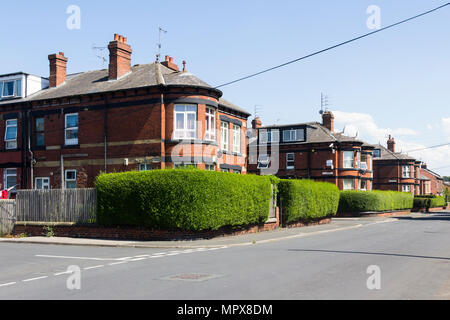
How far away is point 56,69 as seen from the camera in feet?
109

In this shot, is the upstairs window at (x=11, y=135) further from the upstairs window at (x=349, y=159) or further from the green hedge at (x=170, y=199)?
the upstairs window at (x=349, y=159)

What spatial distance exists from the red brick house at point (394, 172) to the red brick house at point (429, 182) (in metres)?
19.6

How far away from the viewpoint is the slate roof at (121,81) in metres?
27.6

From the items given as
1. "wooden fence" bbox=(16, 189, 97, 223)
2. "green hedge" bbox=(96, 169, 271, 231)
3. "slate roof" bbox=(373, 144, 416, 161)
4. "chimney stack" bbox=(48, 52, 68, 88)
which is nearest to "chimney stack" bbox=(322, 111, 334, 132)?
"slate roof" bbox=(373, 144, 416, 161)

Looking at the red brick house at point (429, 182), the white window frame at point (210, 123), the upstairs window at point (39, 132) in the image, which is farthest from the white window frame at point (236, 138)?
the red brick house at point (429, 182)

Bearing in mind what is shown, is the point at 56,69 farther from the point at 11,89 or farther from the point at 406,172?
the point at 406,172

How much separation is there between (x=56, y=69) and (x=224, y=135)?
12.4m

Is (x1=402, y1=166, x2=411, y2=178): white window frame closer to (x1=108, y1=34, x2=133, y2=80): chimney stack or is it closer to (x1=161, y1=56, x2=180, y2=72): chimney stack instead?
(x1=161, y1=56, x2=180, y2=72): chimney stack

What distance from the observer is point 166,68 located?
31062 mm

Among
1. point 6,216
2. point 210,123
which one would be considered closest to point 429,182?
point 210,123

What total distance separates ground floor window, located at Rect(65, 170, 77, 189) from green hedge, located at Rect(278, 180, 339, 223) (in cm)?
1241

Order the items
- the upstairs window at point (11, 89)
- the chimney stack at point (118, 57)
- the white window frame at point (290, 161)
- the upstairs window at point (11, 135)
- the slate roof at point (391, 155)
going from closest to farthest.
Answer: the chimney stack at point (118, 57), the upstairs window at point (11, 135), the upstairs window at point (11, 89), the white window frame at point (290, 161), the slate roof at point (391, 155)
